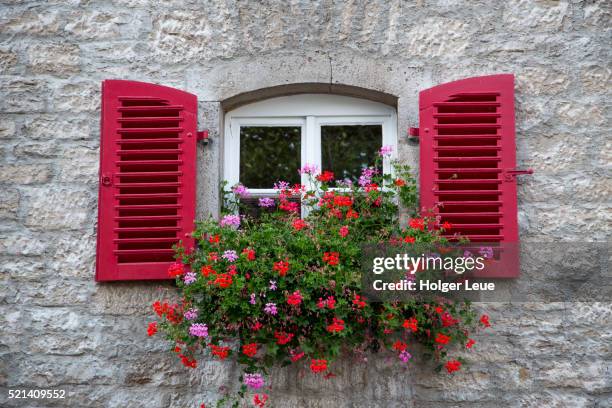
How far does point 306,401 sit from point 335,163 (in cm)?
147

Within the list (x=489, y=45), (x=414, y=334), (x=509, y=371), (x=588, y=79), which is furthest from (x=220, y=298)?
(x=588, y=79)

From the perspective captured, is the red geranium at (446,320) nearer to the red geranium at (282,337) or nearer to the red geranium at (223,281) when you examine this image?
the red geranium at (282,337)

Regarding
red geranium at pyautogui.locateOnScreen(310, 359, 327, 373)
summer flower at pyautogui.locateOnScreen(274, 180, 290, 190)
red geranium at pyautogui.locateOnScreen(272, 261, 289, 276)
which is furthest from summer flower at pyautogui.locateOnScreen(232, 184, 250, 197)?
red geranium at pyautogui.locateOnScreen(310, 359, 327, 373)

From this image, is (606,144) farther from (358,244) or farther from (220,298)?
(220,298)

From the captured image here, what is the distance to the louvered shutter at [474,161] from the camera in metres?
3.48

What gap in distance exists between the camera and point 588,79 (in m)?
3.64

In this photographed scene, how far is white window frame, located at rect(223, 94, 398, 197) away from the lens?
3871 mm

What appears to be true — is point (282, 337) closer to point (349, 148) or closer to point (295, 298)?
point (295, 298)

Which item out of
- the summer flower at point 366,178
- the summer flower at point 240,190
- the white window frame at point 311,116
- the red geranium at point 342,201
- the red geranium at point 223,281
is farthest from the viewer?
the white window frame at point 311,116

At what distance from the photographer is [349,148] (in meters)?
4.11

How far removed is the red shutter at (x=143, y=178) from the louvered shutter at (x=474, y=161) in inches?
52.6

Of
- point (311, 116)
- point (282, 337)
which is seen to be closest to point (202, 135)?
point (311, 116)

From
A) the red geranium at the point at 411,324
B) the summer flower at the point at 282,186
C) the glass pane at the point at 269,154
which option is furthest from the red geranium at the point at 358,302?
the glass pane at the point at 269,154

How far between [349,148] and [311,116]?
38 centimetres
